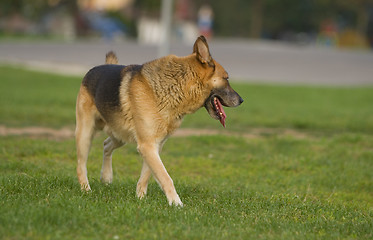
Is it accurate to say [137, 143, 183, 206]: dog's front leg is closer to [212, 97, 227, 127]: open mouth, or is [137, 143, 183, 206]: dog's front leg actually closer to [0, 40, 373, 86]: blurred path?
[212, 97, 227, 127]: open mouth

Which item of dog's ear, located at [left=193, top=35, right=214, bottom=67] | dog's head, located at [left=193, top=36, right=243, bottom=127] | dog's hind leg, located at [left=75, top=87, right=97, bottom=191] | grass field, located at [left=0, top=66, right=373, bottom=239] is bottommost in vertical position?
grass field, located at [left=0, top=66, right=373, bottom=239]

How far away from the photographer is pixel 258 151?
35.2 ft

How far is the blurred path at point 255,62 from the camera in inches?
1100

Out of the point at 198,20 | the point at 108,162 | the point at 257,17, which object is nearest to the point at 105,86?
the point at 108,162

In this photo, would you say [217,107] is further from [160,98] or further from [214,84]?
[160,98]

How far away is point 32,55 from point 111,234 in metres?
28.7

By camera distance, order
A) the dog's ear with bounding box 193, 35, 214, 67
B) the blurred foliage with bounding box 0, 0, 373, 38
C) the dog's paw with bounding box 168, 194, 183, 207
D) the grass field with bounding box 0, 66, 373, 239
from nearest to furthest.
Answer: the grass field with bounding box 0, 66, 373, 239
the dog's paw with bounding box 168, 194, 183, 207
the dog's ear with bounding box 193, 35, 214, 67
the blurred foliage with bounding box 0, 0, 373, 38

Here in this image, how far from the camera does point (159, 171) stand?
630cm

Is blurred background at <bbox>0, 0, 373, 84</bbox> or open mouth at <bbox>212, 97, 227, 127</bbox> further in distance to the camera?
blurred background at <bbox>0, 0, 373, 84</bbox>

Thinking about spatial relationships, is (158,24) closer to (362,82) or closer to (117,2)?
(117,2)

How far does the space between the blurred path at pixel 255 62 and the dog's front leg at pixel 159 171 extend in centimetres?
1959

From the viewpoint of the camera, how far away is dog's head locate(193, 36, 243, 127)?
646 cm

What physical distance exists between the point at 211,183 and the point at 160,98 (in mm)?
2023

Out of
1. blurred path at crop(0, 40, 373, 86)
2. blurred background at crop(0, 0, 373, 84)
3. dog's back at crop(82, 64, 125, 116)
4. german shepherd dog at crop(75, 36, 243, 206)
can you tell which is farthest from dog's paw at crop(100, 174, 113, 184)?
blurred background at crop(0, 0, 373, 84)
